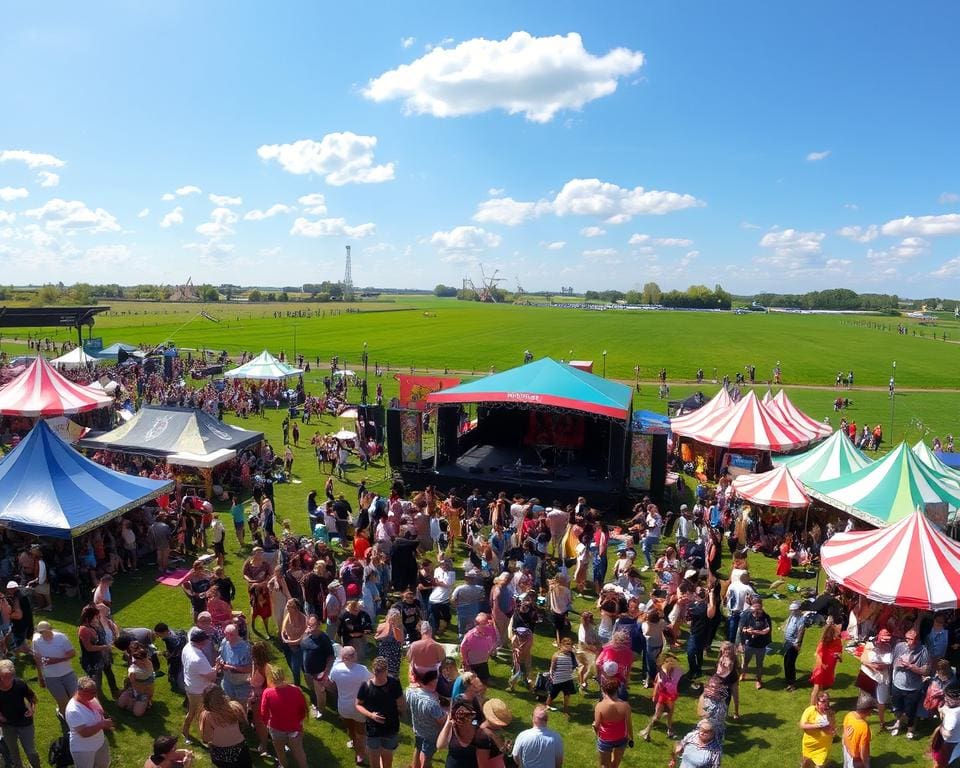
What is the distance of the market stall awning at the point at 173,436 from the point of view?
53.5 ft

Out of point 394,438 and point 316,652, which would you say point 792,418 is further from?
point 316,652

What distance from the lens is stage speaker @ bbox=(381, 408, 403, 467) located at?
18.0 metres

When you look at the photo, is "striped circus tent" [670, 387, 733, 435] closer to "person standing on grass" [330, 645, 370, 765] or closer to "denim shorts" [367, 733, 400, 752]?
"person standing on grass" [330, 645, 370, 765]

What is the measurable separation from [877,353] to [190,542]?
6783cm

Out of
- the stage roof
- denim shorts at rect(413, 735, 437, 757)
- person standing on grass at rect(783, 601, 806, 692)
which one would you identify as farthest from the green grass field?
the stage roof

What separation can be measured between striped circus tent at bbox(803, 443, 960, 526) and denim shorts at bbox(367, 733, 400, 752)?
10.2 meters

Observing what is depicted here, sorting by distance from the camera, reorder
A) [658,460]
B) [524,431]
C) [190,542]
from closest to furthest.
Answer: [190,542] → [658,460] → [524,431]

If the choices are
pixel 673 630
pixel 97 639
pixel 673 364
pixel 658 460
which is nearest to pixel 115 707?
pixel 97 639

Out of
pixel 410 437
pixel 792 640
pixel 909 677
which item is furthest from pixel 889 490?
pixel 410 437

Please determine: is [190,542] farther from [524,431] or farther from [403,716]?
[524,431]

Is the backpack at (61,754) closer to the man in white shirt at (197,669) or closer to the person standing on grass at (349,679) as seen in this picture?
the man in white shirt at (197,669)

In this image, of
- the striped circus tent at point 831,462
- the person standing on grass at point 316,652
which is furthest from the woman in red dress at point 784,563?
the person standing on grass at point 316,652

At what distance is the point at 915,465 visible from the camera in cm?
1285

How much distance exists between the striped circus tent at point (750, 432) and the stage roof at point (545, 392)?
3.04m
